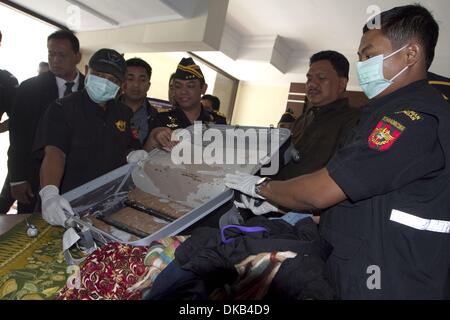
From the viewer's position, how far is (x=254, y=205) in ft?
4.22

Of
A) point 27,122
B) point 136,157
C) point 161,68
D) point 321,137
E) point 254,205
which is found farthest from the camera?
point 161,68

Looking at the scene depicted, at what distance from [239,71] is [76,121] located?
6.18 meters

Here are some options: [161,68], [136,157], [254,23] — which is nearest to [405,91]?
[136,157]

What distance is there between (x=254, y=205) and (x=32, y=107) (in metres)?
1.84

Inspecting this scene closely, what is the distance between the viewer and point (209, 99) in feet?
14.2

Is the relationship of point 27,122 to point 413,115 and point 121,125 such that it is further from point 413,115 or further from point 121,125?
point 413,115

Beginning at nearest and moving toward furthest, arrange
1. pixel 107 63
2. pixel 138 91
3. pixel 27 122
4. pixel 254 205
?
pixel 254 205 → pixel 107 63 → pixel 27 122 → pixel 138 91

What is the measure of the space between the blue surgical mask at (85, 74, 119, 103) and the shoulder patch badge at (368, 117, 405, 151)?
125 cm

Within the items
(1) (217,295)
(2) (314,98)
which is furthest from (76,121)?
(2) (314,98)

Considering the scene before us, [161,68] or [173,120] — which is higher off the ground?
[161,68]

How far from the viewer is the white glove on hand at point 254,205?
126 centimetres

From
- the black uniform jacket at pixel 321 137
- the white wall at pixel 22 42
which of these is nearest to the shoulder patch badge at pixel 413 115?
the black uniform jacket at pixel 321 137

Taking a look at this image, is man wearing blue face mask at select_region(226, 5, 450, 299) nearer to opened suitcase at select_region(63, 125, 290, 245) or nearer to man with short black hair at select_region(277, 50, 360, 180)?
opened suitcase at select_region(63, 125, 290, 245)

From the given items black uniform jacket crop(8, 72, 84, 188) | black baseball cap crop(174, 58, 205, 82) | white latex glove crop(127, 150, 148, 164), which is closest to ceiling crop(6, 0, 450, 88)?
black baseball cap crop(174, 58, 205, 82)
